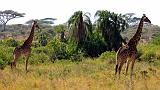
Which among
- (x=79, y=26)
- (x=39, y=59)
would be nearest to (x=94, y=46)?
(x=79, y=26)

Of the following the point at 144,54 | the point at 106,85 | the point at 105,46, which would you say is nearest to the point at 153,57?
the point at 144,54

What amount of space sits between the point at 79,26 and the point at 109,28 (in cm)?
233

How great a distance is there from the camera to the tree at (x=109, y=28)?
3136cm

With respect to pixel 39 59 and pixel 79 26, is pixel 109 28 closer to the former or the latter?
pixel 79 26

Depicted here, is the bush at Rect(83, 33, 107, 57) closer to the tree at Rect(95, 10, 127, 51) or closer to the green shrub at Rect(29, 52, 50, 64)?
the tree at Rect(95, 10, 127, 51)

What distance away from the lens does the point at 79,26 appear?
3053cm

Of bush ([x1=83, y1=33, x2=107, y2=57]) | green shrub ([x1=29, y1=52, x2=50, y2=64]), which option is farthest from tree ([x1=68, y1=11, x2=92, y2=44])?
green shrub ([x1=29, y1=52, x2=50, y2=64])

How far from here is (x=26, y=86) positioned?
34.1ft

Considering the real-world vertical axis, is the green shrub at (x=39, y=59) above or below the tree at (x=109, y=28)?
below

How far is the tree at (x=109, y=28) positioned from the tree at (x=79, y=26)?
0.88m

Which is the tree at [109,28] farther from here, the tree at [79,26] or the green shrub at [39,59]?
the green shrub at [39,59]

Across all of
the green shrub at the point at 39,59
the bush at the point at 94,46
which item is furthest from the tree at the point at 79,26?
the green shrub at the point at 39,59

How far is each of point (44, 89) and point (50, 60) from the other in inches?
621

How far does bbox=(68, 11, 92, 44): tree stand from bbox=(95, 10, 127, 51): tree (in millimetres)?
878
